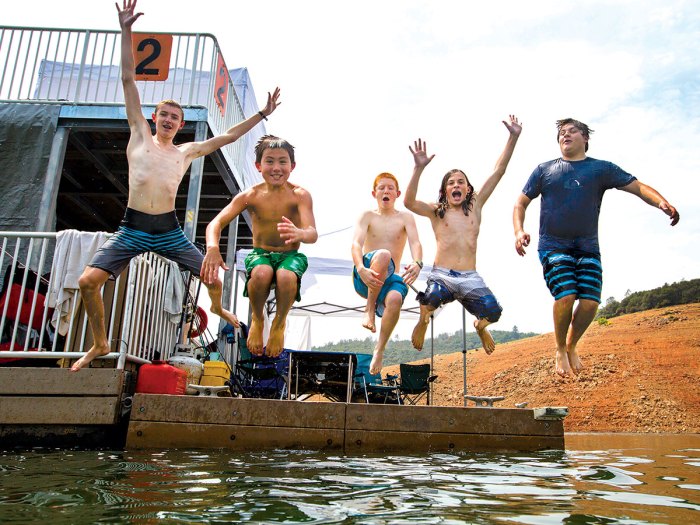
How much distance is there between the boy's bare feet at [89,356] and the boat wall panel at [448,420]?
6.34 feet

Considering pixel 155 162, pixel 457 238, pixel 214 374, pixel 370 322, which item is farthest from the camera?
pixel 214 374

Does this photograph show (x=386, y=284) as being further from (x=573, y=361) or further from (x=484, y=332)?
(x=573, y=361)

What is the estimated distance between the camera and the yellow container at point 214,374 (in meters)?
5.93

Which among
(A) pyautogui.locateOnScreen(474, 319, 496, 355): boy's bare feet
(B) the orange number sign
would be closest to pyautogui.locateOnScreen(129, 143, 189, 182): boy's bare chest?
(A) pyautogui.locateOnScreen(474, 319, 496, 355): boy's bare feet

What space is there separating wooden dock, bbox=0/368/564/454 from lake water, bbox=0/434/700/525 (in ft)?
1.26

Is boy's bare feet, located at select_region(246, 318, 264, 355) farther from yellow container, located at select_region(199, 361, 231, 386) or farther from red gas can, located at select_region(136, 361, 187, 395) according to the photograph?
yellow container, located at select_region(199, 361, 231, 386)

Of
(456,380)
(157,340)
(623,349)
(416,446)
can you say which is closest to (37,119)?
(157,340)

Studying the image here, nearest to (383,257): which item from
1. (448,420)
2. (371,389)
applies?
(448,420)

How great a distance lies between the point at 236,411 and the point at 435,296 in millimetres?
2071

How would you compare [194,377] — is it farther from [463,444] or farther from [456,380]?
[456,380]

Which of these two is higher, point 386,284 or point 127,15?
point 127,15

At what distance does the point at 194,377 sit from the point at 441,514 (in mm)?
4086

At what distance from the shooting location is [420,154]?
5043 mm

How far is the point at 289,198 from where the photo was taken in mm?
4590
